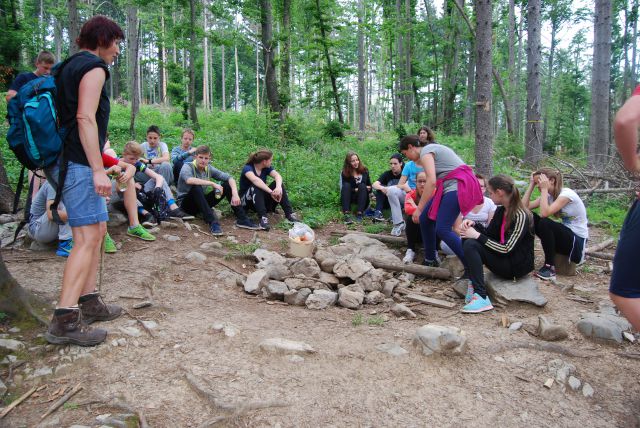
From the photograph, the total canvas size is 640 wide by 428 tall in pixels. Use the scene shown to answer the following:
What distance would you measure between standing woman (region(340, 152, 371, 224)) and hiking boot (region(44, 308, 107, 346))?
18.3ft

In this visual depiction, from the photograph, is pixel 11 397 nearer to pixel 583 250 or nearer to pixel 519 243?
pixel 519 243

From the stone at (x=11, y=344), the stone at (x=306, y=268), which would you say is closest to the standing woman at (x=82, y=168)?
the stone at (x=11, y=344)

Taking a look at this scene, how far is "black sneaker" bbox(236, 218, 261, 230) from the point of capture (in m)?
7.18

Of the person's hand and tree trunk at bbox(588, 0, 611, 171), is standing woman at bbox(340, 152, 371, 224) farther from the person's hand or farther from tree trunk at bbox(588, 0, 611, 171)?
tree trunk at bbox(588, 0, 611, 171)

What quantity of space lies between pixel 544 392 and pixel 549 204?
118 inches

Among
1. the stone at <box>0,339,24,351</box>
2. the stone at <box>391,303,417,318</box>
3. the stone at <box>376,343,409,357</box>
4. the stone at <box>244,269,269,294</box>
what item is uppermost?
the stone at <box>0,339,24,351</box>

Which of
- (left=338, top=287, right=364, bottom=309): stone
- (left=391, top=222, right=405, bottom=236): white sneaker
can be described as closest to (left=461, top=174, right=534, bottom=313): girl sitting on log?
(left=338, top=287, right=364, bottom=309): stone

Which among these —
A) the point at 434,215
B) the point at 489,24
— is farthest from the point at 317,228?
the point at 489,24

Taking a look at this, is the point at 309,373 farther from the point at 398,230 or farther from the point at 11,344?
the point at 398,230

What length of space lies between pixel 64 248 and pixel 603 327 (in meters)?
5.26

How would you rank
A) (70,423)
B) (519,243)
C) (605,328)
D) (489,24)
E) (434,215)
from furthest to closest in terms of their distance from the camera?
(489,24) < (434,215) < (519,243) < (605,328) < (70,423)

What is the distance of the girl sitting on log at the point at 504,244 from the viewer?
4449mm

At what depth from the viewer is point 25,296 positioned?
3.14 metres

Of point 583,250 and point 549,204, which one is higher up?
point 549,204
